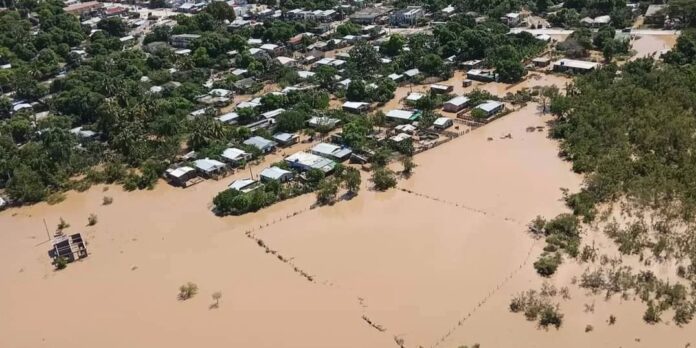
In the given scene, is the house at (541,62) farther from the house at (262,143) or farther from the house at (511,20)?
the house at (262,143)

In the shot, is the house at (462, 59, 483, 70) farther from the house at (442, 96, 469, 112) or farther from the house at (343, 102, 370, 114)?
the house at (343, 102, 370, 114)

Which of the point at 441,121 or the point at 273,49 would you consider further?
the point at 273,49

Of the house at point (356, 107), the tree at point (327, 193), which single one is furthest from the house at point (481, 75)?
the tree at point (327, 193)

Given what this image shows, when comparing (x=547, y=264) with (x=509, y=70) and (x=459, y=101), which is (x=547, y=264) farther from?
(x=509, y=70)

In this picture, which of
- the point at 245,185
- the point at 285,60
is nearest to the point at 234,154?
the point at 245,185

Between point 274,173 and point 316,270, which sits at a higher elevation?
point 274,173

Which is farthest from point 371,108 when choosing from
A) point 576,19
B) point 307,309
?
point 576,19

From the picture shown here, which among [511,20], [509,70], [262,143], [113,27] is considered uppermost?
[113,27]
